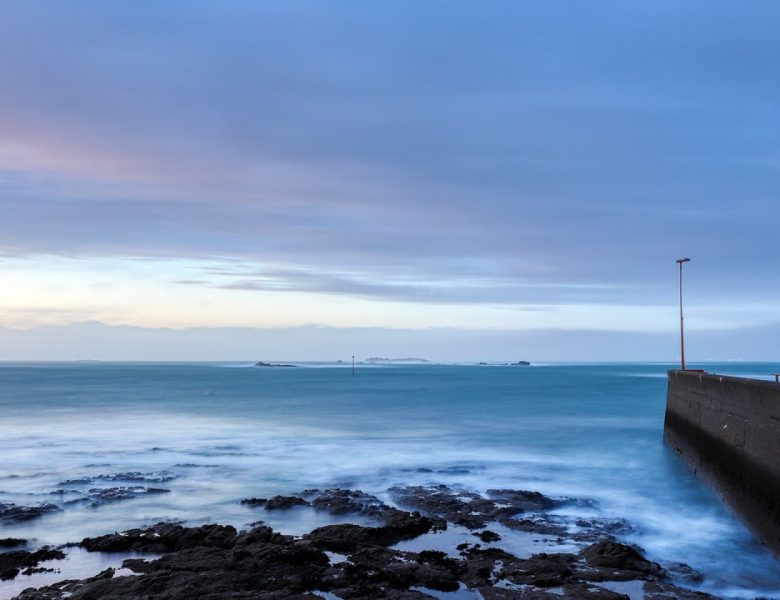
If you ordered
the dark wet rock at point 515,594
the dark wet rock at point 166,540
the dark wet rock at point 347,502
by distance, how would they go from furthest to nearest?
the dark wet rock at point 347,502
the dark wet rock at point 166,540
the dark wet rock at point 515,594

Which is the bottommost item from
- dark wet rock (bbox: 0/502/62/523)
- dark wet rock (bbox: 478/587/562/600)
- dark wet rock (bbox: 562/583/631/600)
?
dark wet rock (bbox: 0/502/62/523)

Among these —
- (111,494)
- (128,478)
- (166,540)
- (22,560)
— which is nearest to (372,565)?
(166,540)

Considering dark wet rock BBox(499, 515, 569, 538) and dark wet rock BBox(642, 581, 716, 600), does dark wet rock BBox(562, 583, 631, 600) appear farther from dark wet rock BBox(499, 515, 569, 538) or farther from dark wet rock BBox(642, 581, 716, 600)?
dark wet rock BBox(499, 515, 569, 538)

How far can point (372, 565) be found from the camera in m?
13.8

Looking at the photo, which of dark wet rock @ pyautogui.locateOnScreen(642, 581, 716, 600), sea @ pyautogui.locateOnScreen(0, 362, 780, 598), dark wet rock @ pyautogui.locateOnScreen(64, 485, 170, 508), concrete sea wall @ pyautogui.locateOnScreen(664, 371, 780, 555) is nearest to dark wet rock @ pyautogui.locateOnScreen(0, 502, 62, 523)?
sea @ pyautogui.locateOnScreen(0, 362, 780, 598)

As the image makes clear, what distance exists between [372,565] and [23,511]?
10775mm

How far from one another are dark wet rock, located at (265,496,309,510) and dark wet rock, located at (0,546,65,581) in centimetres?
614

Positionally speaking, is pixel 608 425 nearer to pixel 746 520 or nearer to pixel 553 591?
pixel 746 520

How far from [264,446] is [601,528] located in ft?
66.8

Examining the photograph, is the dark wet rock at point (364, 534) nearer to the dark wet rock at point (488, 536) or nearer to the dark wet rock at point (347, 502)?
the dark wet rock at point (488, 536)

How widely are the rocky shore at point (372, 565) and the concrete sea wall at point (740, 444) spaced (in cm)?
328

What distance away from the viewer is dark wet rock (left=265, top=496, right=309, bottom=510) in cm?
1989

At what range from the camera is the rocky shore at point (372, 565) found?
12.3 metres

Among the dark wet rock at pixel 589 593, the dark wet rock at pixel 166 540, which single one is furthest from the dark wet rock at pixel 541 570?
the dark wet rock at pixel 166 540
